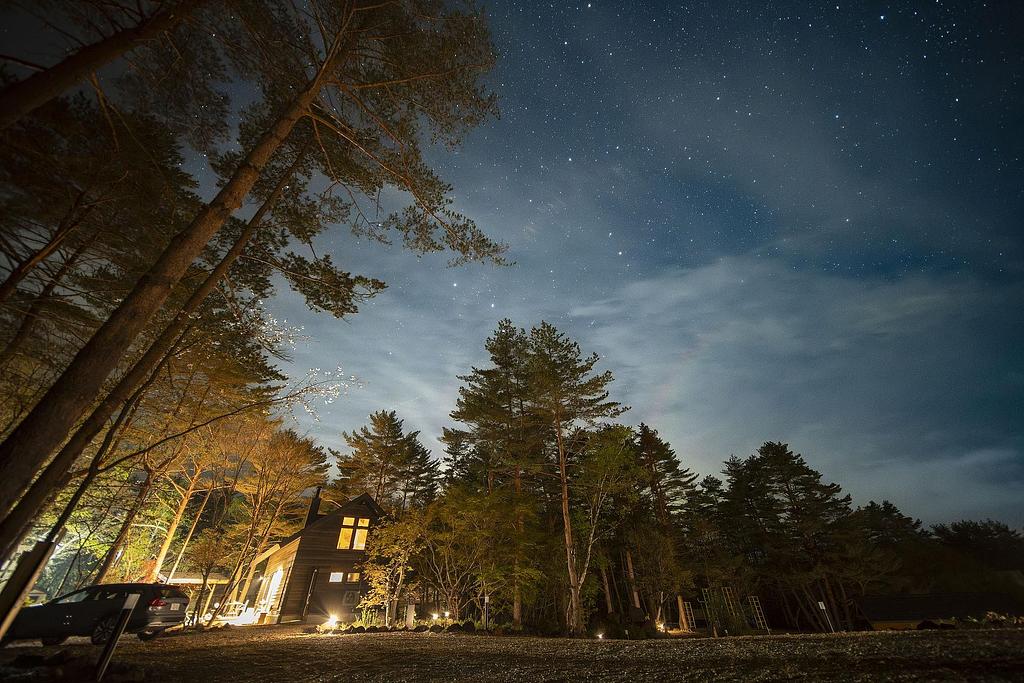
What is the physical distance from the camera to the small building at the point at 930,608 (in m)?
21.1

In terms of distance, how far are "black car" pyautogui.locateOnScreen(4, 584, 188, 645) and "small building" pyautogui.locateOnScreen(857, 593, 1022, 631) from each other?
109 feet

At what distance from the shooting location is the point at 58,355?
22.7ft

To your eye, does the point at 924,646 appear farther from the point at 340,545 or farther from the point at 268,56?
the point at 340,545

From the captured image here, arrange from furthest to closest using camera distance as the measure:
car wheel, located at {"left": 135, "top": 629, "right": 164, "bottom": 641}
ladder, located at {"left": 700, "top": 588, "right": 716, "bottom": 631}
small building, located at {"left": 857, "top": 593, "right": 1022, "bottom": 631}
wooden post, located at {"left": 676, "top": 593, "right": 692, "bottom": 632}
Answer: wooden post, located at {"left": 676, "top": 593, "right": 692, "bottom": 632}
ladder, located at {"left": 700, "top": 588, "right": 716, "bottom": 631}
small building, located at {"left": 857, "top": 593, "right": 1022, "bottom": 631}
car wheel, located at {"left": 135, "top": 629, "right": 164, "bottom": 641}

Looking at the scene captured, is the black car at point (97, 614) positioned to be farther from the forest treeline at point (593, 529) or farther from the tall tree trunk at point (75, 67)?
the tall tree trunk at point (75, 67)

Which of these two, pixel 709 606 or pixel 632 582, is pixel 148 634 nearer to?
pixel 632 582

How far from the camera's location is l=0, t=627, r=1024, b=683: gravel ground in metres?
3.01

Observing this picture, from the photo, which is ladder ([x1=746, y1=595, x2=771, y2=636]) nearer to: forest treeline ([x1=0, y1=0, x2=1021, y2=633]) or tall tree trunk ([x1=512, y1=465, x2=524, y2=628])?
forest treeline ([x1=0, y1=0, x2=1021, y2=633])

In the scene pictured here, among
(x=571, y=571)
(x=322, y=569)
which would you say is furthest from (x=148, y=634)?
(x=571, y=571)

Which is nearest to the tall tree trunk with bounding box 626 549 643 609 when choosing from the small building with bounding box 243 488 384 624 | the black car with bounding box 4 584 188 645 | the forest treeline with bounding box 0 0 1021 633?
the forest treeline with bounding box 0 0 1021 633

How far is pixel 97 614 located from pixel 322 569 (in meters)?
13.5

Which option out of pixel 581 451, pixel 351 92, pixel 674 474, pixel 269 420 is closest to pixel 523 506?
pixel 581 451

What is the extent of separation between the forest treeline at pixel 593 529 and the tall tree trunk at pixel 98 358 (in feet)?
39.3

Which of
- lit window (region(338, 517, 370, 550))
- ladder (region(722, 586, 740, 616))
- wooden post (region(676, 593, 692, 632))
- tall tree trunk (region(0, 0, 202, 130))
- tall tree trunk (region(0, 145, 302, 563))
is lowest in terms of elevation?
wooden post (region(676, 593, 692, 632))
